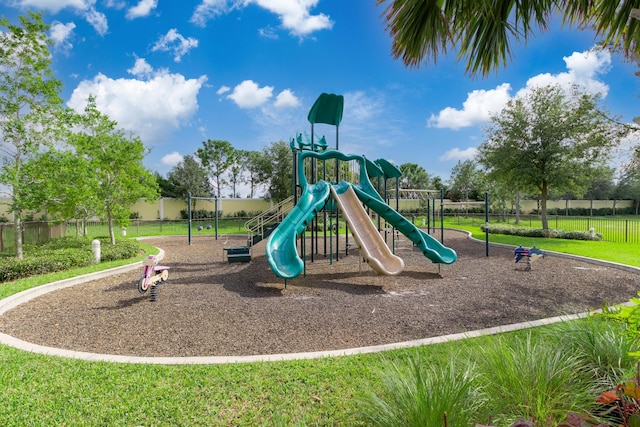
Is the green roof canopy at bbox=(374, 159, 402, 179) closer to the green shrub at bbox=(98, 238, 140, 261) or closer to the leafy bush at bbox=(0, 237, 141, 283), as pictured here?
the green shrub at bbox=(98, 238, 140, 261)

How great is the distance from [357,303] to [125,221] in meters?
A: 12.4

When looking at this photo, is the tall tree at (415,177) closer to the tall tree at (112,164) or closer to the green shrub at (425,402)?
the tall tree at (112,164)

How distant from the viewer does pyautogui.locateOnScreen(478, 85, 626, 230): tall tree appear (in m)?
17.6

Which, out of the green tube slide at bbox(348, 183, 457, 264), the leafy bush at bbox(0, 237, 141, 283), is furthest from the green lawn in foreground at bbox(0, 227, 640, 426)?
the leafy bush at bbox(0, 237, 141, 283)

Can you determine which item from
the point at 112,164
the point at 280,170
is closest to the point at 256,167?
the point at 280,170

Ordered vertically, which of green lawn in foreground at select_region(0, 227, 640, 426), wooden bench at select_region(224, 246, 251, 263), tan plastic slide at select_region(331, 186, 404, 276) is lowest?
green lawn in foreground at select_region(0, 227, 640, 426)

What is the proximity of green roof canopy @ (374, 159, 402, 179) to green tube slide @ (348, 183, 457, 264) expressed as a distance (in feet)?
8.30

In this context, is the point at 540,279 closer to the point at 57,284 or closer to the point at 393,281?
the point at 393,281

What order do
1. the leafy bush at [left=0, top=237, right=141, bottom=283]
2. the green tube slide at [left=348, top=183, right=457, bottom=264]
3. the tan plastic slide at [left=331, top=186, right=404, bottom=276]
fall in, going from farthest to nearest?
1. the green tube slide at [left=348, top=183, right=457, bottom=264]
2. the leafy bush at [left=0, top=237, right=141, bottom=283]
3. the tan plastic slide at [left=331, top=186, right=404, bottom=276]

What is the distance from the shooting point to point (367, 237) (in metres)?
9.79

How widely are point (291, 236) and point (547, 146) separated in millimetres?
16865

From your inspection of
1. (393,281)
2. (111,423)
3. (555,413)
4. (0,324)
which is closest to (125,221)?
(0,324)

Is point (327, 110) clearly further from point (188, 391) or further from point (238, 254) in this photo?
point (188, 391)

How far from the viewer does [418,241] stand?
9.63 m
